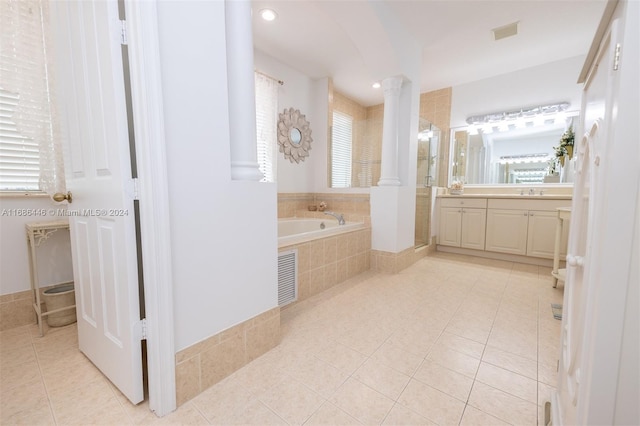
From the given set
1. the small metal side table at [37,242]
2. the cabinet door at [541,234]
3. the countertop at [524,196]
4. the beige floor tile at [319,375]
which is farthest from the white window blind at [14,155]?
the cabinet door at [541,234]

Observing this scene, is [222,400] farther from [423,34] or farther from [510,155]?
[510,155]

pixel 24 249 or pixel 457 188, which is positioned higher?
pixel 457 188

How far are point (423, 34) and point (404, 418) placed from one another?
10.8 ft

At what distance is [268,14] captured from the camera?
243 centimetres

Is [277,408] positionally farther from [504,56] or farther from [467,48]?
[504,56]

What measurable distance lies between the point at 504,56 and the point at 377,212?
2.45 metres

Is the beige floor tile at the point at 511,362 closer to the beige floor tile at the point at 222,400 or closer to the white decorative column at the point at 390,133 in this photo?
the beige floor tile at the point at 222,400

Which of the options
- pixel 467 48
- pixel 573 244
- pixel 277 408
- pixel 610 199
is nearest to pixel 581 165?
pixel 573 244

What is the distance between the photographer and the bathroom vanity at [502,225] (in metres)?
3.02

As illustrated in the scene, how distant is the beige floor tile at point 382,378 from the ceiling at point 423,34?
261 centimetres

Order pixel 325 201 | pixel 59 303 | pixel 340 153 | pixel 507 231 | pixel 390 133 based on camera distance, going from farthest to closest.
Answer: pixel 340 153 → pixel 325 201 → pixel 507 231 → pixel 390 133 → pixel 59 303

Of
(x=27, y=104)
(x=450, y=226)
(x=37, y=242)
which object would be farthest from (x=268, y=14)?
(x=450, y=226)

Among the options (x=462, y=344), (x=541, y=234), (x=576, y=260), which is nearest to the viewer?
(x=576, y=260)

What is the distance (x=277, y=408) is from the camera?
1.08 metres
